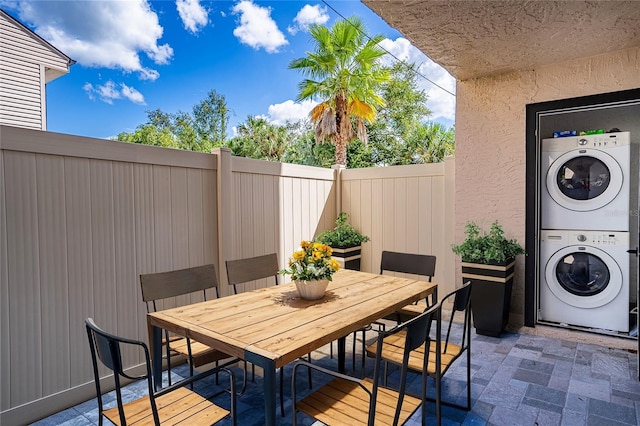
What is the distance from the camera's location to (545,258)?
360cm

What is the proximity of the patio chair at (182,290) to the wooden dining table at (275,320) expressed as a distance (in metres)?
0.22

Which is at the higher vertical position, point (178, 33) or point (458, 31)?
point (178, 33)

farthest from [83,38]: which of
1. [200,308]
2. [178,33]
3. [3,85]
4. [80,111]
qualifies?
[200,308]

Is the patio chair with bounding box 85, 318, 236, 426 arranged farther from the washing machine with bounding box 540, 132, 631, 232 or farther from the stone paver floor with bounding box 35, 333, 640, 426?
the washing machine with bounding box 540, 132, 631, 232

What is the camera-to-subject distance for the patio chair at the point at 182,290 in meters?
2.11

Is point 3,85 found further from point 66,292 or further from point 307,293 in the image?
point 307,293

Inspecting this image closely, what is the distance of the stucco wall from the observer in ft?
10.8

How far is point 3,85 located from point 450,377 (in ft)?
24.3


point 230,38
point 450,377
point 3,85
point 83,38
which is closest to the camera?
point 450,377

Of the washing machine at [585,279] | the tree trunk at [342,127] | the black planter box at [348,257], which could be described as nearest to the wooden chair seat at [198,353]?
the black planter box at [348,257]

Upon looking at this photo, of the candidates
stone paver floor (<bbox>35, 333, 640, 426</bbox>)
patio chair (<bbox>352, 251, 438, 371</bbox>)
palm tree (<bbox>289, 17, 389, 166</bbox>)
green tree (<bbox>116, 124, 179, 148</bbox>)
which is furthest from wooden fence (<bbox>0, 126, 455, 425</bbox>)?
green tree (<bbox>116, 124, 179, 148</bbox>)

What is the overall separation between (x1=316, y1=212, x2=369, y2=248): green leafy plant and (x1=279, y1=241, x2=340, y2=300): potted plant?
222 cm

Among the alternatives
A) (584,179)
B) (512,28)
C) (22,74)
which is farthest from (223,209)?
(22,74)

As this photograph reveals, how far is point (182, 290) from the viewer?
230 cm
